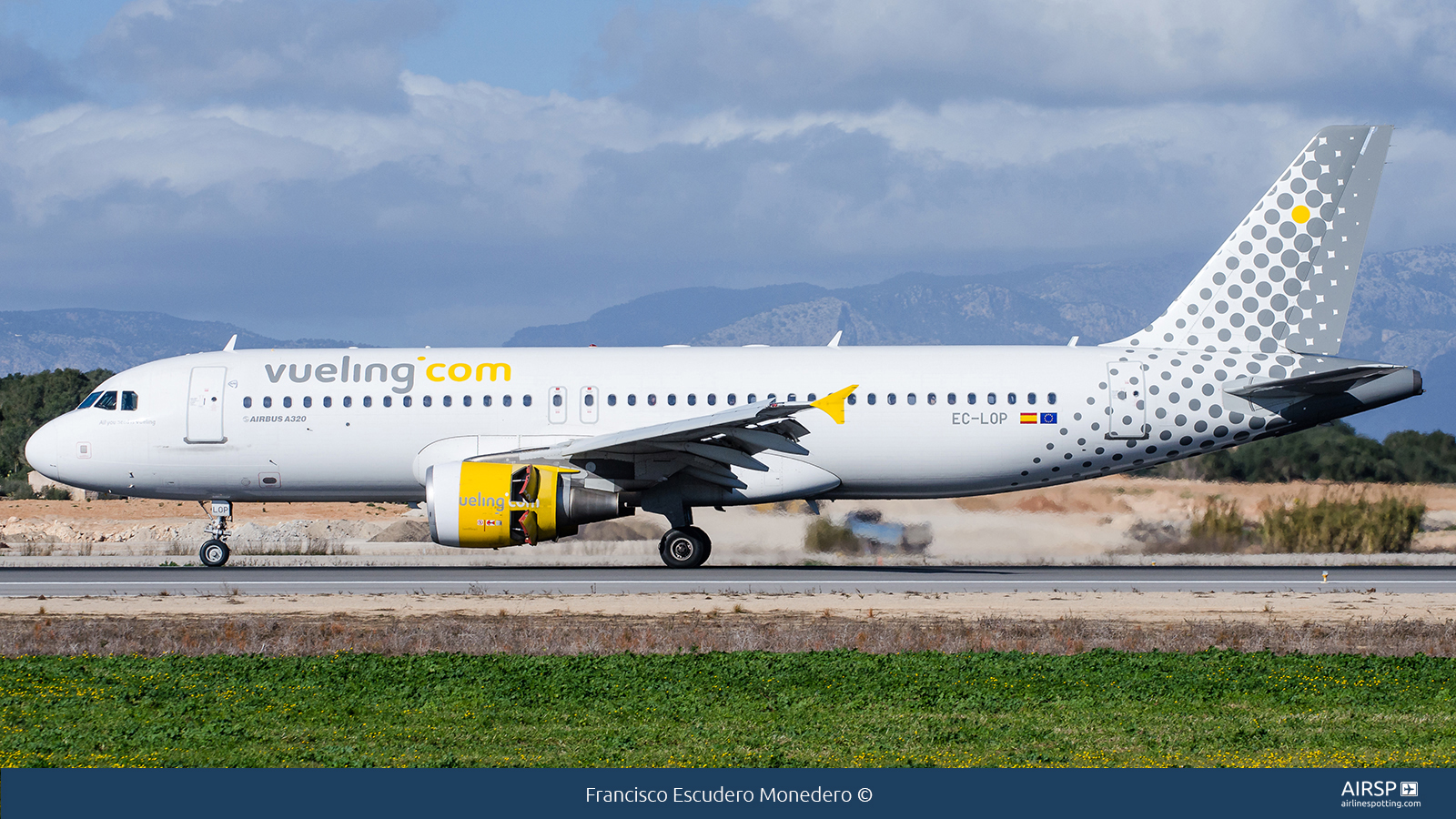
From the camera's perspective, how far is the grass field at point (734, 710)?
963 centimetres

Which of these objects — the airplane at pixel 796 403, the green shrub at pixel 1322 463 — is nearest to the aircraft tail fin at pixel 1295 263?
the airplane at pixel 796 403

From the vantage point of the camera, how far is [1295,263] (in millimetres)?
25203

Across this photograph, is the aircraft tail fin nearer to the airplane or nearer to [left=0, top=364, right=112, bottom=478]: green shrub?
the airplane

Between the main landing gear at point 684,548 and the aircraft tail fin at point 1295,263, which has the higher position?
the aircraft tail fin at point 1295,263

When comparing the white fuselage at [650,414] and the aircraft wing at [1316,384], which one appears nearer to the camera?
the aircraft wing at [1316,384]

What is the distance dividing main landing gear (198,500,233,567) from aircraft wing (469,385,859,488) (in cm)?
490

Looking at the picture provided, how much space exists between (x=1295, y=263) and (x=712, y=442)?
1082 cm

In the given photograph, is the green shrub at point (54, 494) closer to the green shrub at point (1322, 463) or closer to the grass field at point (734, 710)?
the green shrub at point (1322, 463)

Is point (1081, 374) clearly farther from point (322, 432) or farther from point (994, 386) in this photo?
point (322, 432)

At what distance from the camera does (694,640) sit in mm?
15180

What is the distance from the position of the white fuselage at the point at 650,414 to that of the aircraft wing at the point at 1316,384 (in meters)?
0.30

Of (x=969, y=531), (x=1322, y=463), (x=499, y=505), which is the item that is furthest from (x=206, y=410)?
(x=1322, y=463)

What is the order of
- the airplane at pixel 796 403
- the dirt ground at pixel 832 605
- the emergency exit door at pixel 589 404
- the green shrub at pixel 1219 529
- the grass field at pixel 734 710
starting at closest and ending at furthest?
the grass field at pixel 734 710, the dirt ground at pixel 832 605, the airplane at pixel 796 403, the emergency exit door at pixel 589 404, the green shrub at pixel 1219 529

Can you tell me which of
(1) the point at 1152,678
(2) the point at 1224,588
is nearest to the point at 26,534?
(2) the point at 1224,588
